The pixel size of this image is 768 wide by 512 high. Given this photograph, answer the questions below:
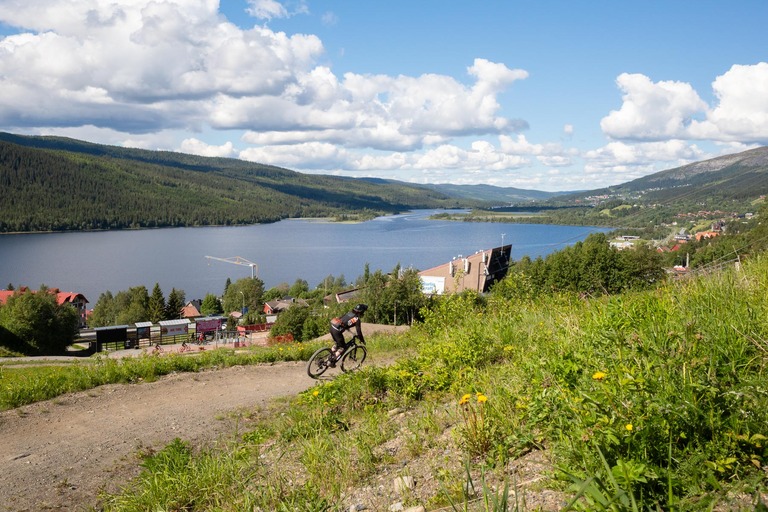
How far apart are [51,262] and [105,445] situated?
109650 mm

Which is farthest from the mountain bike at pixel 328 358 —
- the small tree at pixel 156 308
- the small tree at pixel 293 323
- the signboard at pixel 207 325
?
the small tree at pixel 156 308

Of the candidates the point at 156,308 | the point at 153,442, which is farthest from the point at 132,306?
the point at 153,442

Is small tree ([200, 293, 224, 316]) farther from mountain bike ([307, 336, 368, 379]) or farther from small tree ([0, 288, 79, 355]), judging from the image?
mountain bike ([307, 336, 368, 379])

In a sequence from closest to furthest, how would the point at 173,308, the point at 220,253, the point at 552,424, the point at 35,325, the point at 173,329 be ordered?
→ the point at 552,424, the point at 35,325, the point at 173,329, the point at 173,308, the point at 220,253

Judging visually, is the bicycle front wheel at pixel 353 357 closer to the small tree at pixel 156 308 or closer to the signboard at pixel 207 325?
the signboard at pixel 207 325

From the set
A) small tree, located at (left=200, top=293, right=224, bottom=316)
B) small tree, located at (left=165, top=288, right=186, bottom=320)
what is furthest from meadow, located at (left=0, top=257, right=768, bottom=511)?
small tree, located at (left=200, top=293, right=224, bottom=316)

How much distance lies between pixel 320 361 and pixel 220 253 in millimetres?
113509

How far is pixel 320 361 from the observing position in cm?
824

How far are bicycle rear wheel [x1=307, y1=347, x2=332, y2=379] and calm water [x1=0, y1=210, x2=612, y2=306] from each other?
7477 cm

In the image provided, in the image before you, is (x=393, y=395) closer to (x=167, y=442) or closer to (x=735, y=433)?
(x=167, y=442)

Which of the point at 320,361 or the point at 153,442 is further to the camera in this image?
the point at 320,361

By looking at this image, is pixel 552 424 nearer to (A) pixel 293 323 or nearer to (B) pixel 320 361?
(B) pixel 320 361

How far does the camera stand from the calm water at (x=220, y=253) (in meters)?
85.0

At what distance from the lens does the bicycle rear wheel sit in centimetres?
817
